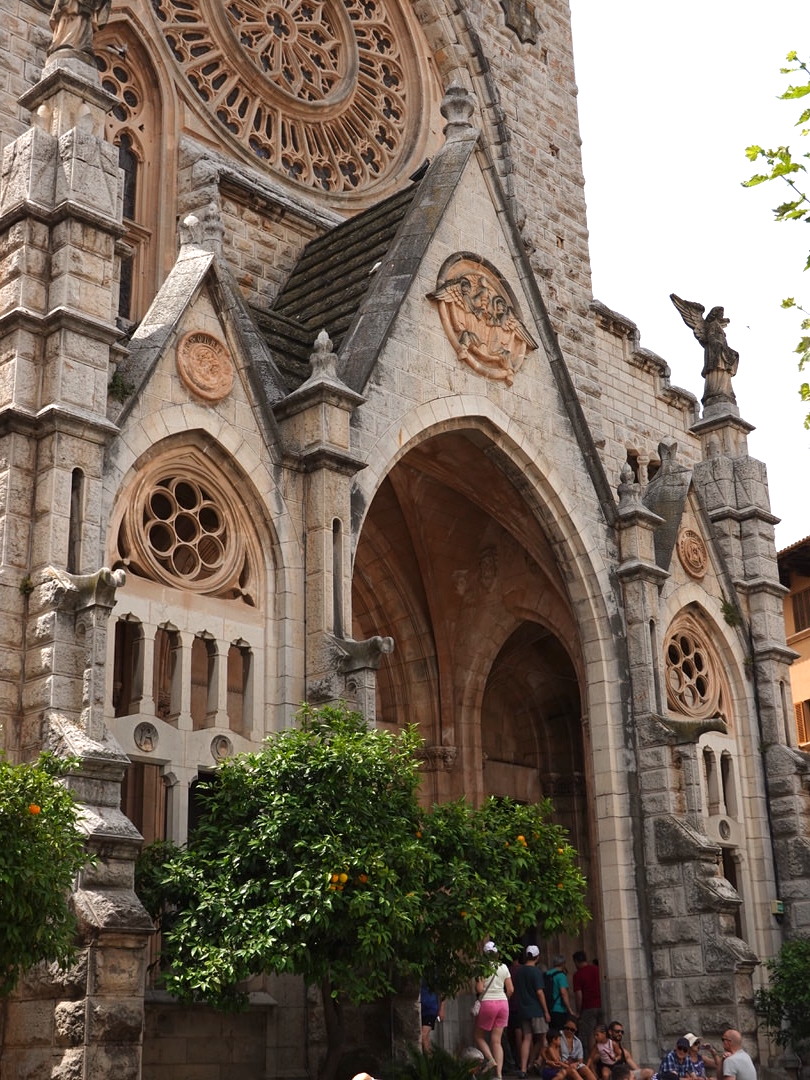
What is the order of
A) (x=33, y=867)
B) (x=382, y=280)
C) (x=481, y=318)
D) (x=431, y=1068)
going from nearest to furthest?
(x=33, y=867) < (x=431, y=1068) < (x=382, y=280) < (x=481, y=318)

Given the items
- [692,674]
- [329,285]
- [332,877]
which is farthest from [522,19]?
[332,877]

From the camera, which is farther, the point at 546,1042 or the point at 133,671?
the point at 546,1042

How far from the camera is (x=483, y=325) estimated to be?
17.0 metres

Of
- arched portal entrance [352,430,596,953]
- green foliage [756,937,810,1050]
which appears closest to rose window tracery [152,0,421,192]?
arched portal entrance [352,430,596,953]

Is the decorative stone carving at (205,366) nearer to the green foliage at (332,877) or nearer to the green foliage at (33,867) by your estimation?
the green foliage at (332,877)

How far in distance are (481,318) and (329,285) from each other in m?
2.05

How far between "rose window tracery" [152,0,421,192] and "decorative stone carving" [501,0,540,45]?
225cm

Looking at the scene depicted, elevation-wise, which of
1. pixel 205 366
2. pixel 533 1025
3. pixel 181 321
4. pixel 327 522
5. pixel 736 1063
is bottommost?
pixel 736 1063

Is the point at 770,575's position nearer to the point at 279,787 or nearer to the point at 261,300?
the point at 261,300

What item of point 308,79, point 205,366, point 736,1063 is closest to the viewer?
point 205,366

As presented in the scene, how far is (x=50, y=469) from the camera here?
12.0 meters

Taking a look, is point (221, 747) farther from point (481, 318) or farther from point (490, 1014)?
point (481, 318)

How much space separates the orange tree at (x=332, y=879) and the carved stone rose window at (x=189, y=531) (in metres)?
1.94

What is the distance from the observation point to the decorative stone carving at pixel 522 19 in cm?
2384
